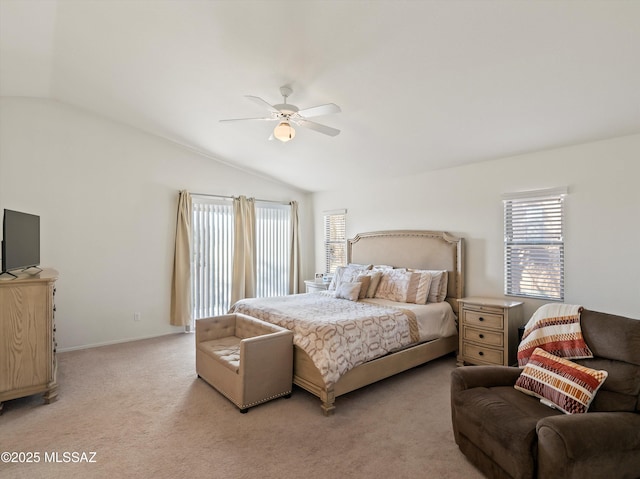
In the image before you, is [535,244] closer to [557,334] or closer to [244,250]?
[557,334]

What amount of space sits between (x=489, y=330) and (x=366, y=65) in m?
3.04

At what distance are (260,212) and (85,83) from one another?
127 inches

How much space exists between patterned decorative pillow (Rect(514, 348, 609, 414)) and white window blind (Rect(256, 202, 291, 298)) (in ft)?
15.8

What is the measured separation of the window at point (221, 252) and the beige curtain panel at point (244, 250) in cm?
10

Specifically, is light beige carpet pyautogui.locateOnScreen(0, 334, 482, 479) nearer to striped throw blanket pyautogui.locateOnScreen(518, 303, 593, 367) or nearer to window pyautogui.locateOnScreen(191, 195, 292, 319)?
striped throw blanket pyautogui.locateOnScreen(518, 303, 593, 367)

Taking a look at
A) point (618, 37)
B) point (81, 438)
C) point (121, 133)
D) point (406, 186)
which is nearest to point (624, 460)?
point (618, 37)

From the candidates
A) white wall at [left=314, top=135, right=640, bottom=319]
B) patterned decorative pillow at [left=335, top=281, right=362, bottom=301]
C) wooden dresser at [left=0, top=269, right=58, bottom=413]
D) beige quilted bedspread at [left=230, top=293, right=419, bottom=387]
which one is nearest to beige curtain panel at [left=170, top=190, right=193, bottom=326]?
beige quilted bedspread at [left=230, top=293, right=419, bottom=387]

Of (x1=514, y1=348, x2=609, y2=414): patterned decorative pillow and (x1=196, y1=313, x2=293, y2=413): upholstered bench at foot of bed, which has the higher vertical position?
(x1=514, y1=348, x2=609, y2=414): patterned decorative pillow

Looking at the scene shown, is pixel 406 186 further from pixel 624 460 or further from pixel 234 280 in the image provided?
pixel 624 460

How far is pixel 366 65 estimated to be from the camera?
293 centimetres

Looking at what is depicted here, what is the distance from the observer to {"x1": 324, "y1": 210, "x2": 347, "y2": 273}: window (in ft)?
A: 21.1

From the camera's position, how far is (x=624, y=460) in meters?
1.77

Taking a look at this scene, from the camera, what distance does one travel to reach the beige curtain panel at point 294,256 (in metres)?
6.76

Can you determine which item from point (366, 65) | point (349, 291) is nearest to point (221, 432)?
point (349, 291)
